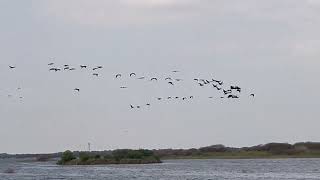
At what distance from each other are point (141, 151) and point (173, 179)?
305ft

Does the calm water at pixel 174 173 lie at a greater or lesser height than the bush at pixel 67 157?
lesser

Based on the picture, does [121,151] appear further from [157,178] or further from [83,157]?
[157,178]

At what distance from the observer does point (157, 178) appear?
3501 inches

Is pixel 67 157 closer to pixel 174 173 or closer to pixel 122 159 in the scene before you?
pixel 122 159

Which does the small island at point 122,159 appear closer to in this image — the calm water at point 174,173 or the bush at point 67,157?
the bush at point 67,157

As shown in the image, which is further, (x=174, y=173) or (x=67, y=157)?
(x=67, y=157)

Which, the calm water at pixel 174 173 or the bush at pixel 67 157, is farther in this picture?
the bush at pixel 67 157

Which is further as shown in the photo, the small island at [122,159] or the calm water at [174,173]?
the small island at [122,159]

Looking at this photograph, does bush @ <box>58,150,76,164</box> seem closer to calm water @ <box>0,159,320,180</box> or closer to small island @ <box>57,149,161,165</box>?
small island @ <box>57,149,161,165</box>

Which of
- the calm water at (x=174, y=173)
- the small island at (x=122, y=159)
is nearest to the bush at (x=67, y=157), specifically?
the small island at (x=122, y=159)

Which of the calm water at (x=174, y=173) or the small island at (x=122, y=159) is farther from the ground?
the small island at (x=122, y=159)

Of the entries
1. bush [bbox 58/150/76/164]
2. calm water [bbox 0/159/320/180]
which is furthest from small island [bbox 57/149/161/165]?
calm water [bbox 0/159/320/180]

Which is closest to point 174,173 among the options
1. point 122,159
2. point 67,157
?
point 122,159

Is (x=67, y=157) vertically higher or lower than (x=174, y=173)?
higher
